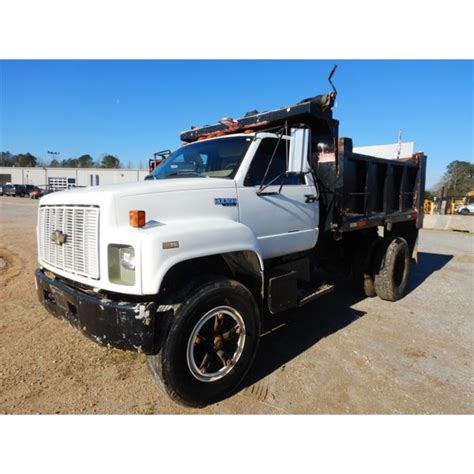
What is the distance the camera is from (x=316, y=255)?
4902 millimetres

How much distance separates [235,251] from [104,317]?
123 cm

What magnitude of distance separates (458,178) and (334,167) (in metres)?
67.9

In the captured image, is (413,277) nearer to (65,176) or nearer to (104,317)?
(104,317)

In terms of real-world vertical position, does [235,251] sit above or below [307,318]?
above

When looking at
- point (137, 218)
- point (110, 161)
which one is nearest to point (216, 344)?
point (137, 218)

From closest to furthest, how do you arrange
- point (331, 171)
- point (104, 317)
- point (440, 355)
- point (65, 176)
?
point (104, 317) → point (440, 355) → point (331, 171) → point (65, 176)

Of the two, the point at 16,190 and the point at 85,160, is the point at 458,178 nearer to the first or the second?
the point at 16,190

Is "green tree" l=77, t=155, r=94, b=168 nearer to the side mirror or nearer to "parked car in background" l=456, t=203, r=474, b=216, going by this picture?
"parked car in background" l=456, t=203, r=474, b=216

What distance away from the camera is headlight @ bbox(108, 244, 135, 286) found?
7.99ft

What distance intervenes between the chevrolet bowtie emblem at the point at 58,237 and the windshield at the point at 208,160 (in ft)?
4.27

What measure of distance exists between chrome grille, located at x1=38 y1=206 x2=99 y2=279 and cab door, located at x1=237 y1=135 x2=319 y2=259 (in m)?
1.37

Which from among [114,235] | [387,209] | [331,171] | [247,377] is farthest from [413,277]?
[114,235]

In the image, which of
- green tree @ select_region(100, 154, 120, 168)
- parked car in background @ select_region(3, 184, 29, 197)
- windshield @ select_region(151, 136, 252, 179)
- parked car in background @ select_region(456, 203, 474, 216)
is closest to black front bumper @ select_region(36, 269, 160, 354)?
windshield @ select_region(151, 136, 252, 179)

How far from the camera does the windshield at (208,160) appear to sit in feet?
11.5
